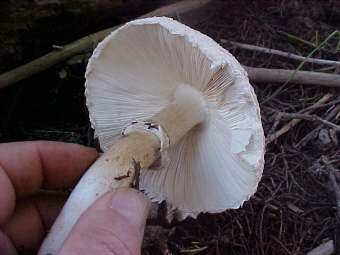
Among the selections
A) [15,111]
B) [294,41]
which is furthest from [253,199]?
[15,111]

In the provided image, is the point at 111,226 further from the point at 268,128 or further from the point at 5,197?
the point at 268,128

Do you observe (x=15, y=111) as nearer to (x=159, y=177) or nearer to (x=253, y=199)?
(x=159, y=177)

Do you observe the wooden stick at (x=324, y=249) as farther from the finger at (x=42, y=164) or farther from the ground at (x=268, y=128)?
the finger at (x=42, y=164)

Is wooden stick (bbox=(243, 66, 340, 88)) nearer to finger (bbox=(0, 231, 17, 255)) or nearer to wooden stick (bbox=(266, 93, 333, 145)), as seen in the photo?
wooden stick (bbox=(266, 93, 333, 145))

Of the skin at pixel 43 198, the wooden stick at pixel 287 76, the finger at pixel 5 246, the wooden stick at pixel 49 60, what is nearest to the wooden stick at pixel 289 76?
the wooden stick at pixel 287 76

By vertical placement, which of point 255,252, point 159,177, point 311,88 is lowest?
point 255,252

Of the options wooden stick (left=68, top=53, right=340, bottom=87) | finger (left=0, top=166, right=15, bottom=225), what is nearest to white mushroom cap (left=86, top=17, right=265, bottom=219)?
finger (left=0, top=166, right=15, bottom=225)
